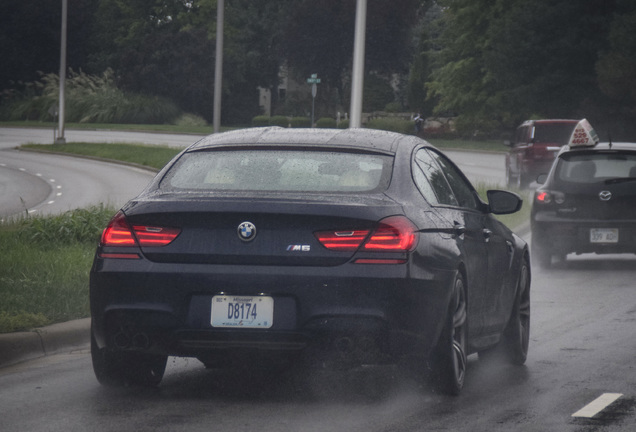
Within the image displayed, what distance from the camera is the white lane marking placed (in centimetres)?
688

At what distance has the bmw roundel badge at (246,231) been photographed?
22.0ft

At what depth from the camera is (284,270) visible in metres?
6.66

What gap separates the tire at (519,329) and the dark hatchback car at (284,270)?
1521 millimetres

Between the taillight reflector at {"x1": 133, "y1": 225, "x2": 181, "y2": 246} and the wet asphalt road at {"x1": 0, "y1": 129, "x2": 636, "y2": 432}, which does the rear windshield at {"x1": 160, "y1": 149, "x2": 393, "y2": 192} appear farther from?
the wet asphalt road at {"x1": 0, "y1": 129, "x2": 636, "y2": 432}

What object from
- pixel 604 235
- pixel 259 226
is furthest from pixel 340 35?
pixel 259 226

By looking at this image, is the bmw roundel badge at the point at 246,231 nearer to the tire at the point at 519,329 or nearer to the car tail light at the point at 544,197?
the tire at the point at 519,329

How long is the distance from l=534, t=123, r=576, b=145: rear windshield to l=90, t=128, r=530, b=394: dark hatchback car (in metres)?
27.1

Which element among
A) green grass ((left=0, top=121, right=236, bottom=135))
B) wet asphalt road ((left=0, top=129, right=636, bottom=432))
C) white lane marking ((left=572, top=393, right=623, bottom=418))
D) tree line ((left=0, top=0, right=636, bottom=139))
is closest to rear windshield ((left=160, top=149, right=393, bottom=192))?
wet asphalt road ((left=0, top=129, right=636, bottom=432))

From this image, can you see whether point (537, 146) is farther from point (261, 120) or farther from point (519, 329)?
point (261, 120)

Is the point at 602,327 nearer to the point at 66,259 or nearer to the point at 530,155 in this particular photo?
the point at 66,259

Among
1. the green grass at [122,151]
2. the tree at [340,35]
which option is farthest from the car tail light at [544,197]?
the tree at [340,35]

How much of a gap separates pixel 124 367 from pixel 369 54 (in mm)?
86918

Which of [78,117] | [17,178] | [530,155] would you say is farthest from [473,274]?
[78,117]

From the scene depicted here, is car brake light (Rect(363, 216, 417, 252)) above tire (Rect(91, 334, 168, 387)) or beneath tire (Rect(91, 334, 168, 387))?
above
